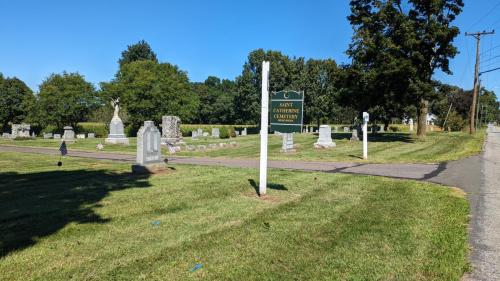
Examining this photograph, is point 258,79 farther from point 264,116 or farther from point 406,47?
point 264,116

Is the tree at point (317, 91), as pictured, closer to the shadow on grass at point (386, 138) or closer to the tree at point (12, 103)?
the shadow on grass at point (386, 138)

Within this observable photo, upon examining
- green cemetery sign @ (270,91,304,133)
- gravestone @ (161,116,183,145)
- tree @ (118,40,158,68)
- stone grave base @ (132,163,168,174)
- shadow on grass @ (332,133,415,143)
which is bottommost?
stone grave base @ (132,163,168,174)

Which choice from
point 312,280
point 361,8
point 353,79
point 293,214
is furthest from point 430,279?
point 361,8

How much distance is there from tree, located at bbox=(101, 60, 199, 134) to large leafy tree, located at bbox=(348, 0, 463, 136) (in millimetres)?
31857

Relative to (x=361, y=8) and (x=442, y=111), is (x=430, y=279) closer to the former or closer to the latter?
(x=361, y=8)

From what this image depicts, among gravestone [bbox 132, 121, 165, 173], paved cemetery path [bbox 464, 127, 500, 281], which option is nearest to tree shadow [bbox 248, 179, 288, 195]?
gravestone [bbox 132, 121, 165, 173]

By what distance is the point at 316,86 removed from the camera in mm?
59656

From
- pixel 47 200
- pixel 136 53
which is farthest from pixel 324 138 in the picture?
pixel 136 53

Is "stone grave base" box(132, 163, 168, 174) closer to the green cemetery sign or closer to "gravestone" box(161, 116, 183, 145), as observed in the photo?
the green cemetery sign

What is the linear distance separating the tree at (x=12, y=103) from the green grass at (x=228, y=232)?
174 ft

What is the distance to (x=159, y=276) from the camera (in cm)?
418

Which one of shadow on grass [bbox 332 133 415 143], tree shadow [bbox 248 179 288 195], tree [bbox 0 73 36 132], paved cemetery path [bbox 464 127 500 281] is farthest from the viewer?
tree [bbox 0 73 36 132]

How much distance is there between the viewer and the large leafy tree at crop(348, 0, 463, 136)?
27469 mm

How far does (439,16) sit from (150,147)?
26376 millimetres
